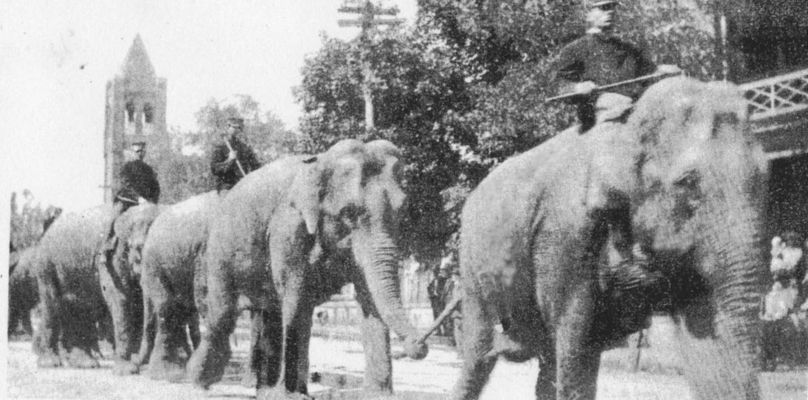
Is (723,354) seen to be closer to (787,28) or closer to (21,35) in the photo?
(21,35)

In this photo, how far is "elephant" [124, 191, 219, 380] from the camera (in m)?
8.98

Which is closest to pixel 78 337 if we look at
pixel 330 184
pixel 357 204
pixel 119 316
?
pixel 119 316

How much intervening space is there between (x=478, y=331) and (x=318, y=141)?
393cm

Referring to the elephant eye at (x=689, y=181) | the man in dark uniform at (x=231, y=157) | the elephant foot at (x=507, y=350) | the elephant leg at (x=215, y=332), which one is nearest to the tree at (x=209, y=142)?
the man in dark uniform at (x=231, y=157)

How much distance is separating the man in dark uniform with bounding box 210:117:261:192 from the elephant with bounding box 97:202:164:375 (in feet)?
6.54

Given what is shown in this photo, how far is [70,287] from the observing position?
1143cm

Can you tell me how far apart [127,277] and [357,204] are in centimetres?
488

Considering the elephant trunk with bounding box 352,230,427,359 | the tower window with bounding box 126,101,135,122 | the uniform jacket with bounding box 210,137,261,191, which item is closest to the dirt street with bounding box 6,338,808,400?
the elephant trunk with bounding box 352,230,427,359

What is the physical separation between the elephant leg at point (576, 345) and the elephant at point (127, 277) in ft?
21.8

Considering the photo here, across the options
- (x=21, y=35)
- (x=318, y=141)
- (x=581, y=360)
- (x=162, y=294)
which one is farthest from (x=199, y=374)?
(x=581, y=360)

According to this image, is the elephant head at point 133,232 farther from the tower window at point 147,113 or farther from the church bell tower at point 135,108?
the tower window at point 147,113

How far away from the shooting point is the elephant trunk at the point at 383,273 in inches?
238

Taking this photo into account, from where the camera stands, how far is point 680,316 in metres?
4.16

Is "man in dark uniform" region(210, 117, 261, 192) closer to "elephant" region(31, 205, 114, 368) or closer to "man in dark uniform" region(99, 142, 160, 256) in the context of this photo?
"man in dark uniform" region(99, 142, 160, 256)
